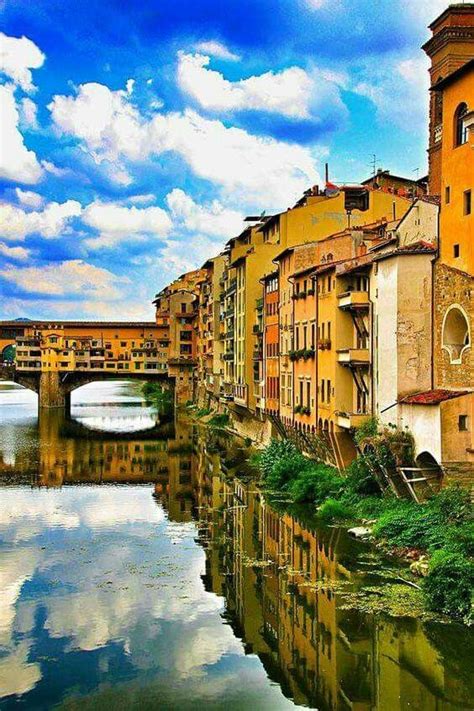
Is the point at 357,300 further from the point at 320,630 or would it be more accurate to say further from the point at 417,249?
the point at 320,630

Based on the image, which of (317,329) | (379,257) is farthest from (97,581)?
(317,329)

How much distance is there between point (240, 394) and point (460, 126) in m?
29.6

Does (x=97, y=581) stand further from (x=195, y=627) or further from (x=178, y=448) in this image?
(x=178, y=448)

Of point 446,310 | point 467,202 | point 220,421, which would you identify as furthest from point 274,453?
point 220,421

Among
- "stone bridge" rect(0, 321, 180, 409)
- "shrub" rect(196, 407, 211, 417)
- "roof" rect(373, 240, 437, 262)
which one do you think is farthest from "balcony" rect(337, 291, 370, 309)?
"stone bridge" rect(0, 321, 180, 409)

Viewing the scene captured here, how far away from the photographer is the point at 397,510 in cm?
2430

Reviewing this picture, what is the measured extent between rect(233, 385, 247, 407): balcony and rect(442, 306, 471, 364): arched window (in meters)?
26.2

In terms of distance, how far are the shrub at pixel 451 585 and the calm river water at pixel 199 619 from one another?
56cm

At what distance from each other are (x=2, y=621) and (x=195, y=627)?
13.3 ft

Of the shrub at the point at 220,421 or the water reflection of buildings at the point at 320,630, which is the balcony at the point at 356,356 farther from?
the shrub at the point at 220,421

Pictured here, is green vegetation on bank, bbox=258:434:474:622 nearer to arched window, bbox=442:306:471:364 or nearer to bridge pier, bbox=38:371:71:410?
arched window, bbox=442:306:471:364

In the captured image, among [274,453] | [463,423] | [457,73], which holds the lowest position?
[274,453]

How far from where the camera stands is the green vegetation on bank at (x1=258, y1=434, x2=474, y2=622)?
57.9 feet

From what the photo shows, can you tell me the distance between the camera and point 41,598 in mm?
19781
